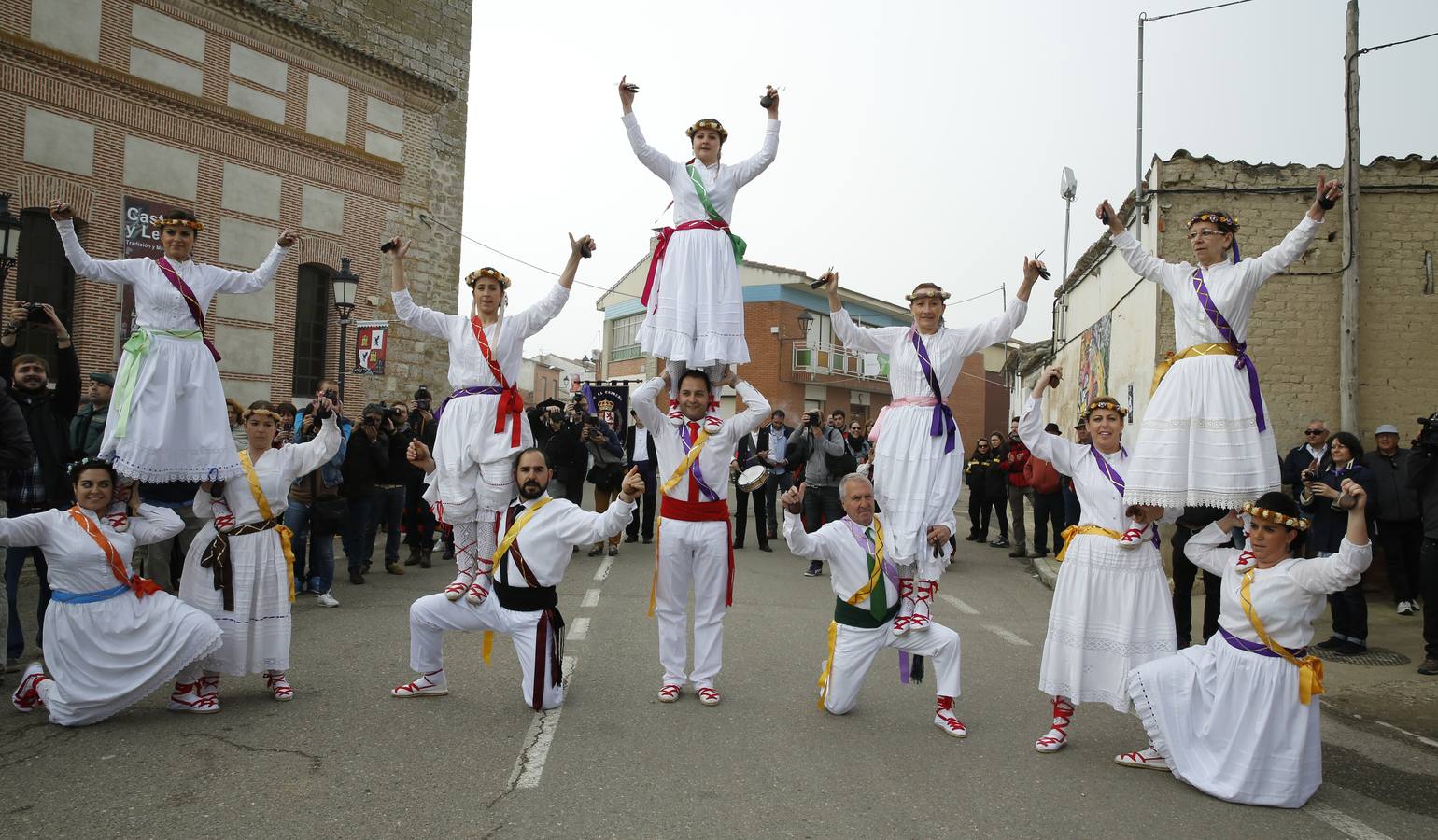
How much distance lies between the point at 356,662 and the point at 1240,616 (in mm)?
5533

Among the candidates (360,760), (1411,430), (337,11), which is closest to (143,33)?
(337,11)

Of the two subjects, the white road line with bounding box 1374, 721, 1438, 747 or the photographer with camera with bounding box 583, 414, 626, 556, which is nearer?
the white road line with bounding box 1374, 721, 1438, 747

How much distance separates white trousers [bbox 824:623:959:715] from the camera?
5387 mm

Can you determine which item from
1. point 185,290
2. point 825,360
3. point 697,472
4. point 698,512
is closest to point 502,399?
point 697,472

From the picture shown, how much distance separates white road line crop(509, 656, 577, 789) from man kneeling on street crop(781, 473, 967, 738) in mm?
1609

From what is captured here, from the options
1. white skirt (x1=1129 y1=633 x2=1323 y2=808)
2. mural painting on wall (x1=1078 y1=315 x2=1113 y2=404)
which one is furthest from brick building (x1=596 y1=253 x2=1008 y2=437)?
white skirt (x1=1129 y1=633 x2=1323 y2=808)

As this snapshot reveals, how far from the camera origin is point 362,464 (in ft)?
32.0

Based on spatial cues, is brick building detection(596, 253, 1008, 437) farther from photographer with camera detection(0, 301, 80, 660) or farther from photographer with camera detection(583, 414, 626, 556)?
photographer with camera detection(0, 301, 80, 660)

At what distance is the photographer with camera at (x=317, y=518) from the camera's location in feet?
28.7

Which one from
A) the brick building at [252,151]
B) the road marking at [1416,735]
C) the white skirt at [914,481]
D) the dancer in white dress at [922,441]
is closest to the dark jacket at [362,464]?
the brick building at [252,151]

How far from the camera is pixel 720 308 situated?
5.65 meters

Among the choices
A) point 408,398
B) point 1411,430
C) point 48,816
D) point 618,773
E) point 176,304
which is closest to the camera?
point 48,816

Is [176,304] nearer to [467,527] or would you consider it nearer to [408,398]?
[467,527]

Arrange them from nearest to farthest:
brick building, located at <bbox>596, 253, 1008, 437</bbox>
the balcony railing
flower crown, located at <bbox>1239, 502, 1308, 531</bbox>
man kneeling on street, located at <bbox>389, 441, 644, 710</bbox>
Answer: flower crown, located at <bbox>1239, 502, 1308, 531</bbox>, man kneeling on street, located at <bbox>389, 441, 644, 710</bbox>, brick building, located at <bbox>596, 253, 1008, 437</bbox>, the balcony railing
